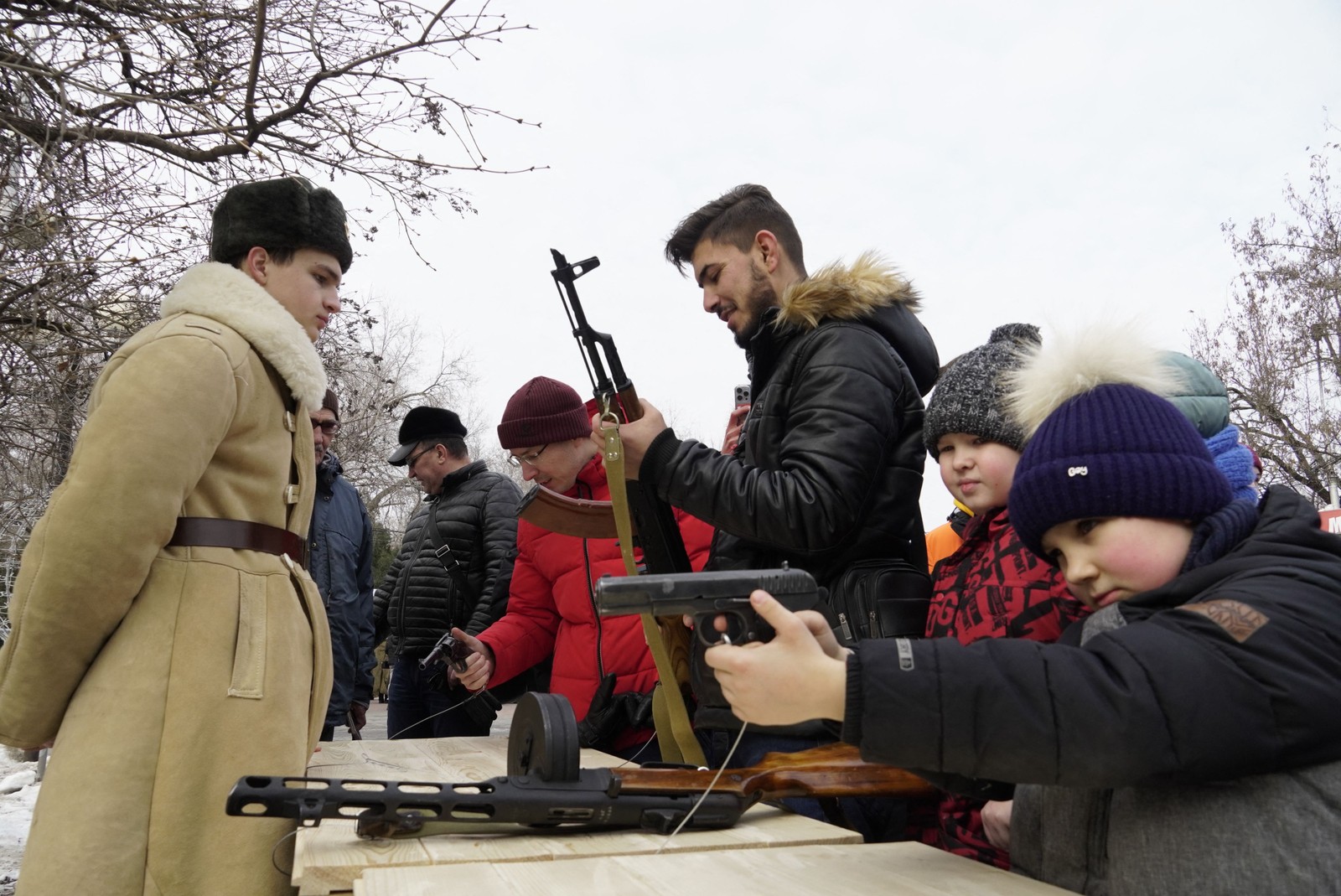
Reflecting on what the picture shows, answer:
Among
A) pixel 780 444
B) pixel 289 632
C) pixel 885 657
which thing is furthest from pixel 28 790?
pixel 885 657

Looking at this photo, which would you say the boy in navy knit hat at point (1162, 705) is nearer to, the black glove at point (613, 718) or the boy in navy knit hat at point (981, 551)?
the boy in navy knit hat at point (981, 551)

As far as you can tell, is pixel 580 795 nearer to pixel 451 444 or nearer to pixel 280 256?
pixel 280 256

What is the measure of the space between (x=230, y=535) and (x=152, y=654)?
1.04ft

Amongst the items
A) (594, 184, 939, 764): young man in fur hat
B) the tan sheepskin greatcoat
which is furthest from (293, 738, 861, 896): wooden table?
the tan sheepskin greatcoat

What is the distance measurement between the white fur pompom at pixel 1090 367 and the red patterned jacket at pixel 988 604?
0.33 m

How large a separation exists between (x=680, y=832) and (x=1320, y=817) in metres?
0.96

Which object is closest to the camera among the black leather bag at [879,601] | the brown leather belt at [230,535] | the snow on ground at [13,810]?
the brown leather belt at [230,535]

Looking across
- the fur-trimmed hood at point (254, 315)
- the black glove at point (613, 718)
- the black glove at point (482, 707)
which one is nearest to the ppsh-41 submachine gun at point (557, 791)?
the fur-trimmed hood at point (254, 315)

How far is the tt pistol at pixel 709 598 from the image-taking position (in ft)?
5.03

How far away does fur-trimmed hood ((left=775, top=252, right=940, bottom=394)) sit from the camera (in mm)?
2805

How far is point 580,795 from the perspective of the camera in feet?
5.76

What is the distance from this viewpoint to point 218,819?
2.29 m

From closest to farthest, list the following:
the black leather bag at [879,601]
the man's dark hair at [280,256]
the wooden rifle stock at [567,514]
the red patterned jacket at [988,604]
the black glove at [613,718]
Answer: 1. the red patterned jacket at [988,604]
2. the black leather bag at [879,601]
3. the man's dark hair at [280,256]
4. the black glove at [613,718]
5. the wooden rifle stock at [567,514]

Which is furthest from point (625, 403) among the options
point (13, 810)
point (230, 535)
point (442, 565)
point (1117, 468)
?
point (13, 810)
